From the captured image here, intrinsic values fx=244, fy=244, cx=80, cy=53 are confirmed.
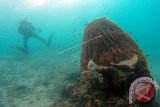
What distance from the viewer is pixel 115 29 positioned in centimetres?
763

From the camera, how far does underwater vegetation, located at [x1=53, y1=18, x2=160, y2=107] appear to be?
5.36 m

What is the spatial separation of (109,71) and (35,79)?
9185mm

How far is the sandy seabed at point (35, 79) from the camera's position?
11.1 meters

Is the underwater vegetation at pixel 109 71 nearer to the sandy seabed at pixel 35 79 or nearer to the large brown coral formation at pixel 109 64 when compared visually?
the large brown coral formation at pixel 109 64

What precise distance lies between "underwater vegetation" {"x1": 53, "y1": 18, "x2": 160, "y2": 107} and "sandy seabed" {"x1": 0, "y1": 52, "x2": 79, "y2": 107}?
3.89 metres

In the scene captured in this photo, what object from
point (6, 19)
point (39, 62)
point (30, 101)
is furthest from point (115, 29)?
point (6, 19)

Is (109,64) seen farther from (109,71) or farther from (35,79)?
(35,79)

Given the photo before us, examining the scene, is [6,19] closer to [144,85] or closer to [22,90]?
[22,90]

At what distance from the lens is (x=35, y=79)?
45.8ft

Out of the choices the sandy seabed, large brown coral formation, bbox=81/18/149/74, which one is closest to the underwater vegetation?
large brown coral formation, bbox=81/18/149/74

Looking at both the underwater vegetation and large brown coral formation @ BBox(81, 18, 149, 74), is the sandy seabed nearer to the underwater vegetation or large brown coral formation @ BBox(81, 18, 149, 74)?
large brown coral formation @ BBox(81, 18, 149, 74)

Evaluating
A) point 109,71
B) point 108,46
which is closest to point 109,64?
point 108,46

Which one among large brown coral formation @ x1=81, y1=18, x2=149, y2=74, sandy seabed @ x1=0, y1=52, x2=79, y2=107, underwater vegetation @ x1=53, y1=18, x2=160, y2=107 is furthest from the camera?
sandy seabed @ x1=0, y1=52, x2=79, y2=107

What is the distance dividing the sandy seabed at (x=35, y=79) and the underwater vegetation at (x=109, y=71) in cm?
389
